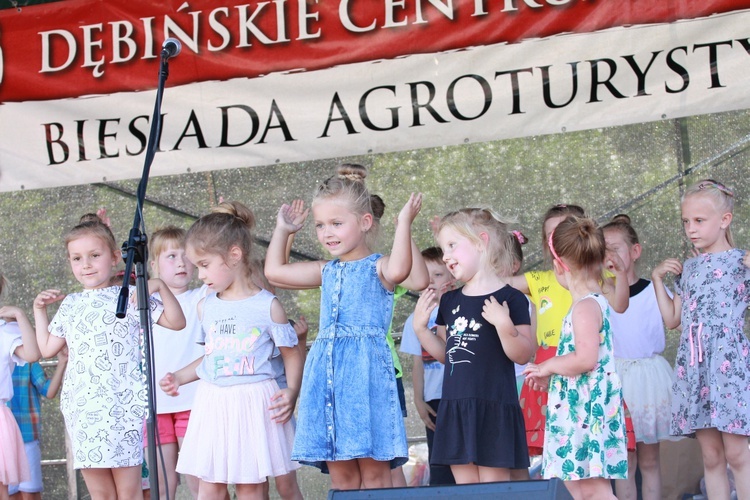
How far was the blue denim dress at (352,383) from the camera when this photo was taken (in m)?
3.71

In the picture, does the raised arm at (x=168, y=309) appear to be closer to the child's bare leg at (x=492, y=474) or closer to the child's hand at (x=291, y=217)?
the child's hand at (x=291, y=217)

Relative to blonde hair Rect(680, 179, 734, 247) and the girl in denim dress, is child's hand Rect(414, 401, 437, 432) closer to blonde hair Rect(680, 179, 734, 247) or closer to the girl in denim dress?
the girl in denim dress

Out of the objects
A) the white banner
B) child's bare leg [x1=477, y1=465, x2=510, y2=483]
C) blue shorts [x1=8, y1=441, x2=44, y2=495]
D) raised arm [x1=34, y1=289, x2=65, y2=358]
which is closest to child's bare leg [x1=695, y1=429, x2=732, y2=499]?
child's bare leg [x1=477, y1=465, x2=510, y2=483]

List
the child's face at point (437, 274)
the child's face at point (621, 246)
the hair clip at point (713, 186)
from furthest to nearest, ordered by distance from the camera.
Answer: the child's face at point (437, 274), the child's face at point (621, 246), the hair clip at point (713, 186)

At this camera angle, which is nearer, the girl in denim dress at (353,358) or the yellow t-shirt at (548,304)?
the girl in denim dress at (353,358)

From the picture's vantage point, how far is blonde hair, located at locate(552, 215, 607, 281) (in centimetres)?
379

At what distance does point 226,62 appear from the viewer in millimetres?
4980

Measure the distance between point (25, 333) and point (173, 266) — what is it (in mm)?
749

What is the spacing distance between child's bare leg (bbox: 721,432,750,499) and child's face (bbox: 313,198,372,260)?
5.42 feet

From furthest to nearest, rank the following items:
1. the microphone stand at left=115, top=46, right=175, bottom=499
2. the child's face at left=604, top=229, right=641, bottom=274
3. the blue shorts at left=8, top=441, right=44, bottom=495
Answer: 1. the blue shorts at left=8, top=441, right=44, bottom=495
2. the child's face at left=604, top=229, right=641, bottom=274
3. the microphone stand at left=115, top=46, right=175, bottom=499

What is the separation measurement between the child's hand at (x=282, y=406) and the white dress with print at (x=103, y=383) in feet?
1.98

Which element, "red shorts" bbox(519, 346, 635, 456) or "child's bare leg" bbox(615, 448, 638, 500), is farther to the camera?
"child's bare leg" bbox(615, 448, 638, 500)

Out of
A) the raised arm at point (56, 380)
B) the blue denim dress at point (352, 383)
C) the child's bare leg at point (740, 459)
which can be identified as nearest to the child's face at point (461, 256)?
the blue denim dress at point (352, 383)

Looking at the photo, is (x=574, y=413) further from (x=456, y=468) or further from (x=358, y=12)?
(x=358, y=12)
